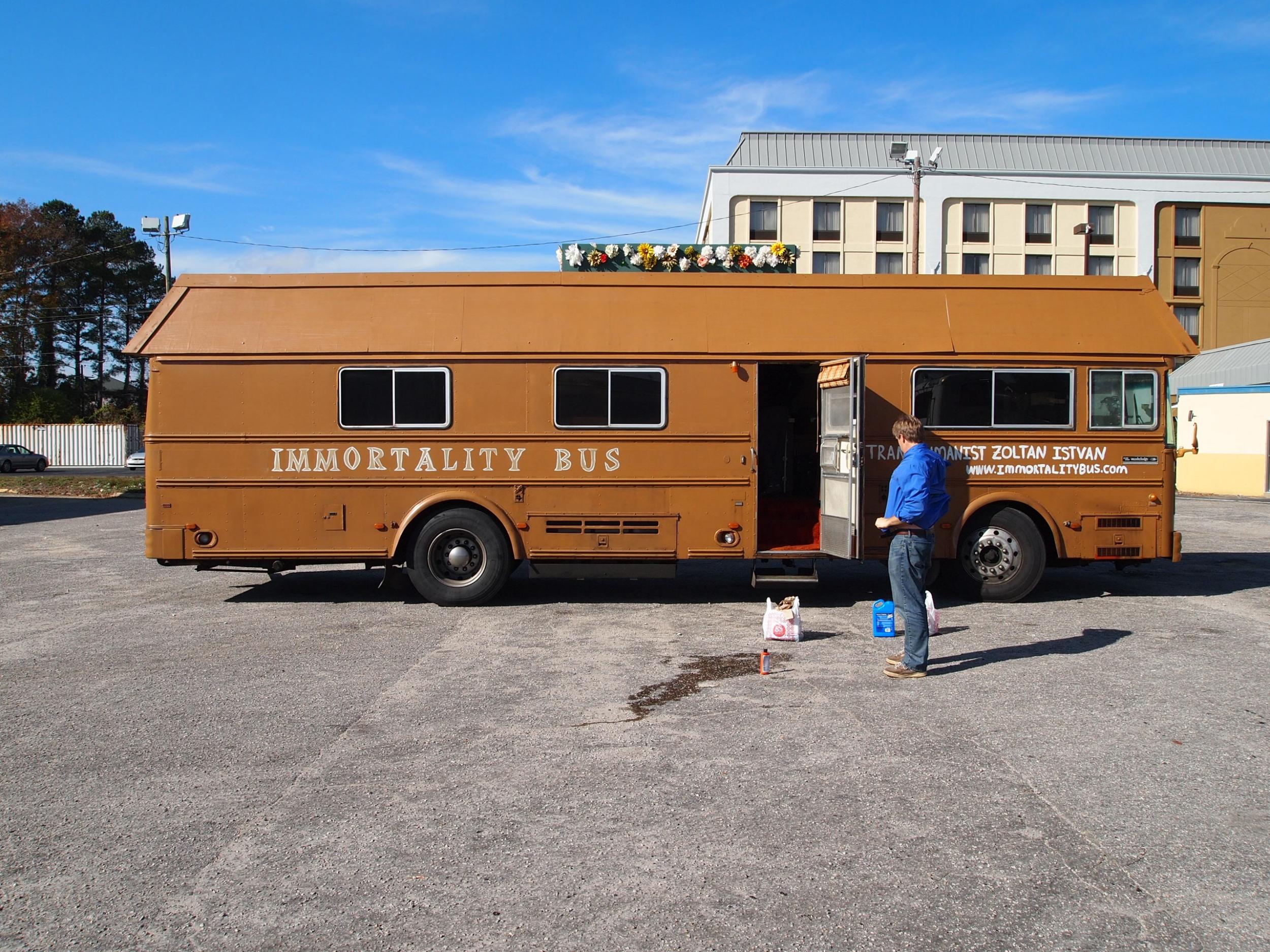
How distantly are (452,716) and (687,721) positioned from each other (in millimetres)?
1451

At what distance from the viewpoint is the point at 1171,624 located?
863 cm

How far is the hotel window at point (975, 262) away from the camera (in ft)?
156

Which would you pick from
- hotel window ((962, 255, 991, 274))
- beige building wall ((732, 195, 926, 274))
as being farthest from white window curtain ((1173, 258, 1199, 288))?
beige building wall ((732, 195, 926, 274))

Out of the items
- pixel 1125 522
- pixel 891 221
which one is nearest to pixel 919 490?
pixel 1125 522

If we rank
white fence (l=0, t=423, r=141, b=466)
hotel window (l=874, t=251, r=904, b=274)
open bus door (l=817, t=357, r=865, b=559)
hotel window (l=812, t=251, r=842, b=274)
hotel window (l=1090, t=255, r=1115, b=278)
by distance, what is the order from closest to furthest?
open bus door (l=817, t=357, r=865, b=559)
hotel window (l=812, t=251, r=842, b=274)
hotel window (l=874, t=251, r=904, b=274)
hotel window (l=1090, t=255, r=1115, b=278)
white fence (l=0, t=423, r=141, b=466)

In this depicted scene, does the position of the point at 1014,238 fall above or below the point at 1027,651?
above

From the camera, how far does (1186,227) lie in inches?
1951

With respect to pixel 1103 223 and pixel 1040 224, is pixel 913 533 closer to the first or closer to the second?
pixel 1040 224

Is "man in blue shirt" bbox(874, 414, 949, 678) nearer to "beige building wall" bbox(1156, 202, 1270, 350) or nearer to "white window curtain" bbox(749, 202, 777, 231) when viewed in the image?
"white window curtain" bbox(749, 202, 777, 231)

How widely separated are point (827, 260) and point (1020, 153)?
38.8ft

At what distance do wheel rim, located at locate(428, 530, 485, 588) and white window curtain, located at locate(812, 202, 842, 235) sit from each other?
40748mm

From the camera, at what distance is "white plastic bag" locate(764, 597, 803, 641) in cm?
788

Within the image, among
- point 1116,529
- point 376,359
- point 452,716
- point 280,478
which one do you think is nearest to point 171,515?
point 280,478

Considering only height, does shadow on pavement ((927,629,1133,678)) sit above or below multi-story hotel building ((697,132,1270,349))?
below
